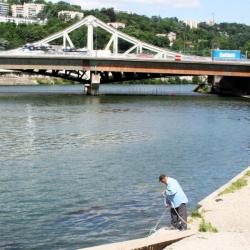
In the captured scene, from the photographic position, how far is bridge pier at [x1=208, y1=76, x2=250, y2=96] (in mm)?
116812

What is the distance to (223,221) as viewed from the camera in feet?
63.0

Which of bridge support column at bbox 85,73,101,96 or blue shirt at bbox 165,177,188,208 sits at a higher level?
blue shirt at bbox 165,177,188,208

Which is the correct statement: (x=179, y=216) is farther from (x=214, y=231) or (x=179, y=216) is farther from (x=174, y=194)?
(x=214, y=231)

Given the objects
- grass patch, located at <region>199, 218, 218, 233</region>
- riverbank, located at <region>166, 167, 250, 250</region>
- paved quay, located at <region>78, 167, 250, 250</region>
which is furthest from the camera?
grass patch, located at <region>199, 218, 218, 233</region>

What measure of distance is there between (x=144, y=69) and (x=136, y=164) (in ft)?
245

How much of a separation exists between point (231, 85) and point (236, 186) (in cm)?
10104

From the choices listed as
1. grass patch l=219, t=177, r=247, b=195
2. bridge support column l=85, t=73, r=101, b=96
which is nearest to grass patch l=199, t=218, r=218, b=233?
grass patch l=219, t=177, r=247, b=195

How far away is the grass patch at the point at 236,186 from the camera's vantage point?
2383 centimetres

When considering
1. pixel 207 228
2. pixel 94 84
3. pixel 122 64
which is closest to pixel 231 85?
pixel 122 64

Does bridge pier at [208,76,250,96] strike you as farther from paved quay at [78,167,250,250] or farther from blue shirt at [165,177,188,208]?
blue shirt at [165,177,188,208]

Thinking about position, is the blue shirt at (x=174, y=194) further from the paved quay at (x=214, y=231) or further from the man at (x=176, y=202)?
the paved quay at (x=214, y=231)

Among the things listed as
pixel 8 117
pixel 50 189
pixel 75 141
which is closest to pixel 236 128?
pixel 75 141

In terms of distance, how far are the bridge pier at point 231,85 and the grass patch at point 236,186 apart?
293 ft

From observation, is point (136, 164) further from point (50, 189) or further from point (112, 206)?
point (112, 206)
